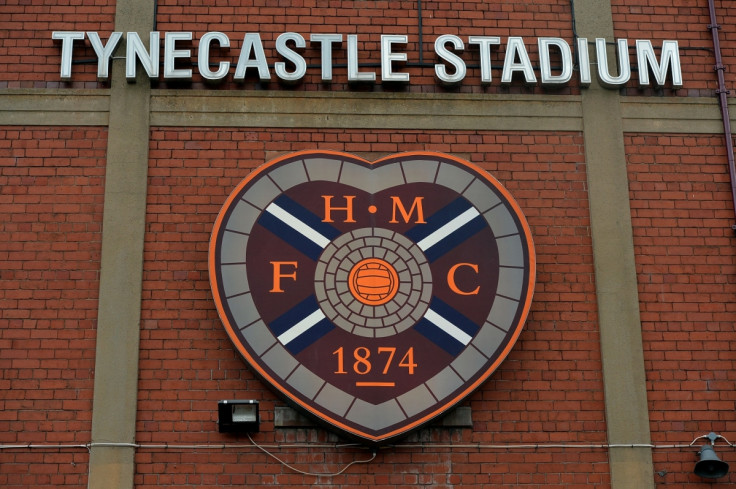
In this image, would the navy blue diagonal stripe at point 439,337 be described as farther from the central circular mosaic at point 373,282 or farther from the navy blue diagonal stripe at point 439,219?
the navy blue diagonal stripe at point 439,219

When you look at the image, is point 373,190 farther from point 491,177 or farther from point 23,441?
point 23,441

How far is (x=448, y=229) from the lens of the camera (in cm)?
1309

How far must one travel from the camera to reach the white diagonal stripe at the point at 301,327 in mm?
12508

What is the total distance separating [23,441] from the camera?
40.1 feet

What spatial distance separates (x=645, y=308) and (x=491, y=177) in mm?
2056

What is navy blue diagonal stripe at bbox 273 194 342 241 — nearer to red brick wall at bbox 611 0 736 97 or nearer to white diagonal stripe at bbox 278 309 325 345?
white diagonal stripe at bbox 278 309 325 345

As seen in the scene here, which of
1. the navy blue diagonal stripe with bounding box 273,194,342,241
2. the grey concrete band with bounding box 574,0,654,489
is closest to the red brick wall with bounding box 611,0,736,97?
the grey concrete band with bounding box 574,0,654,489

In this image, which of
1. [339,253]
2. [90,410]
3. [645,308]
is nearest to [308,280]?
[339,253]

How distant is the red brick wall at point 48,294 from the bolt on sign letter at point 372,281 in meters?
1.41

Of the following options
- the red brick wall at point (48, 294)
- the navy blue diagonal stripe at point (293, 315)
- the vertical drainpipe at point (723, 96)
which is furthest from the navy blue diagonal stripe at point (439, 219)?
the red brick wall at point (48, 294)

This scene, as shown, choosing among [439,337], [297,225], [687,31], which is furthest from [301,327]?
[687,31]

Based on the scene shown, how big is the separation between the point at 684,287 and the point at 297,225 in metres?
4.01

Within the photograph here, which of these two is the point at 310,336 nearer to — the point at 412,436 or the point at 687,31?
the point at 412,436

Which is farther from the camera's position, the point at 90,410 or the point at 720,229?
the point at 720,229
